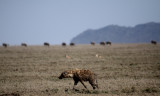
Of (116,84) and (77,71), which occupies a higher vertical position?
(77,71)

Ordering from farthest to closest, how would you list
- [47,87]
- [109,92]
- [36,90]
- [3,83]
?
[3,83], [47,87], [36,90], [109,92]

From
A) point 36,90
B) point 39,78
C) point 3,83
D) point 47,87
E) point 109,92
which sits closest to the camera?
point 109,92

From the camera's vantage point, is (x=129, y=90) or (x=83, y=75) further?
(x=129, y=90)

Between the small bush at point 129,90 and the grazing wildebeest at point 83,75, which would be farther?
the small bush at point 129,90

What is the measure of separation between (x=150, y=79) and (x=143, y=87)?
8.73ft

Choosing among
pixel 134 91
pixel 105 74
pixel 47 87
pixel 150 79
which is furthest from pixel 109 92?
pixel 105 74

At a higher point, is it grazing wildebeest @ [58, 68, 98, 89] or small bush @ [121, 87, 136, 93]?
grazing wildebeest @ [58, 68, 98, 89]

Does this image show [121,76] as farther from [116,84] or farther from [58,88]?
[58,88]

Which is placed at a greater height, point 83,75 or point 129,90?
point 83,75

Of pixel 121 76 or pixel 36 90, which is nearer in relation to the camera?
pixel 36 90

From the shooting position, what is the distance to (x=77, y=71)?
12469 mm

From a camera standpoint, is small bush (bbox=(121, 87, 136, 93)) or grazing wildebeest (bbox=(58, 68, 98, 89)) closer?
grazing wildebeest (bbox=(58, 68, 98, 89))

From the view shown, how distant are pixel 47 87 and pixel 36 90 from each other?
97 centimetres

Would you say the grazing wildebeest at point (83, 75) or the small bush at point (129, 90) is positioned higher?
the grazing wildebeest at point (83, 75)
